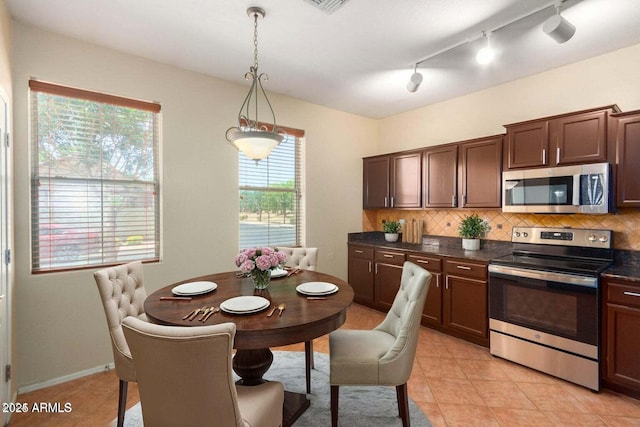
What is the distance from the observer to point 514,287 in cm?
275

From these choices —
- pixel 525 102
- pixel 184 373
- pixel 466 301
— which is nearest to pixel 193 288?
pixel 184 373

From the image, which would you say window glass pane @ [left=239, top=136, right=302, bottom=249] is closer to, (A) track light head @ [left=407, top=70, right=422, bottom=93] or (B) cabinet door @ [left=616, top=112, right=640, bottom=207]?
(A) track light head @ [left=407, top=70, right=422, bottom=93]

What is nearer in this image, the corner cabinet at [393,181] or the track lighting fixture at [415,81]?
the track lighting fixture at [415,81]

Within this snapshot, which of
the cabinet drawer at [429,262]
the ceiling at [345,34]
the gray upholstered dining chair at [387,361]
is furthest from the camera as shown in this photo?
the cabinet drawer at [429,262]

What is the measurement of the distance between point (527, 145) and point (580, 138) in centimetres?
40

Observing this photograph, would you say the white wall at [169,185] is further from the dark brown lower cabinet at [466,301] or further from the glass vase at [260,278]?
the dark brown lower cabinet at [466,301]

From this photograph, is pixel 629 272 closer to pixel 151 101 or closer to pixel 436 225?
pixel 436 225

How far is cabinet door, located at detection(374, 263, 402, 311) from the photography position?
3879 millimetres

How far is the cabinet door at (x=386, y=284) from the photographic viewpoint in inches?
153

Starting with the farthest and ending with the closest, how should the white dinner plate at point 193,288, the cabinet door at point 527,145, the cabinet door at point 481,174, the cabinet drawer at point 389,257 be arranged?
the cabinet drawer at point 389,257, the cabinet door at point 481,174, the cabinet door at point 527,145, the white dinner plate at point 193,288

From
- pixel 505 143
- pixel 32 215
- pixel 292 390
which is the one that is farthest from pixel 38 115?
pixel 505 143

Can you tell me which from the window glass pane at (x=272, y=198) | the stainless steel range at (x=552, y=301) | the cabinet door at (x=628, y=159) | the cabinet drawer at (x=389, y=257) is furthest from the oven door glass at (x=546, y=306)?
the window glass pane at (x=272, y=198)

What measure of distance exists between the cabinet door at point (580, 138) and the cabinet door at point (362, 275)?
7.69 ft

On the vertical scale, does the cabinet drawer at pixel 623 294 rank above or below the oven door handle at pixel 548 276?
below
